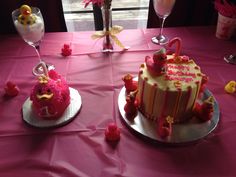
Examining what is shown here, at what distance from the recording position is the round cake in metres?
0.62

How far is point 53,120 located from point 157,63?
0.34 m

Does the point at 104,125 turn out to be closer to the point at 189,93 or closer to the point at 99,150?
the point at 99,150

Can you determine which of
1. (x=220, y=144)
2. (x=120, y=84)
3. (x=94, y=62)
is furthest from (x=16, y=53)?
(x=220, y=144)

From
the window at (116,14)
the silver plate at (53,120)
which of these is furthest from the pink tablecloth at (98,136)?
the window at (116,14)

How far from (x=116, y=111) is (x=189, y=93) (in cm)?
23

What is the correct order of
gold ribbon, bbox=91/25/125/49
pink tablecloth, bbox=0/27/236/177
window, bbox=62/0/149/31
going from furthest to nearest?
1. window, bbox=62/0/149/31
2. gold ribbon, bbox=91/25/125/49
3. pink tablecloth, bbox=0/27/236/177

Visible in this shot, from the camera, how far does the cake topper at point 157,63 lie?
2.02 ft

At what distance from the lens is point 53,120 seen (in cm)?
71

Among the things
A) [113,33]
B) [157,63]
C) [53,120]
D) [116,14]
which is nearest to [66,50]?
[113,33]

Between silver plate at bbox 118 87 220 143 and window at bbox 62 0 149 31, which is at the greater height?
silver plate at bbox 118 87 220 143

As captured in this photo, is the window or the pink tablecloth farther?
the window

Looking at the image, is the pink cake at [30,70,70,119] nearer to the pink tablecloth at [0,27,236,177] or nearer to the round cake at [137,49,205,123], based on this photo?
A: the pink tablecloth at [0,27,236,177]

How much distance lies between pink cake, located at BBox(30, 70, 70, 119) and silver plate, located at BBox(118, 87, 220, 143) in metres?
0.18

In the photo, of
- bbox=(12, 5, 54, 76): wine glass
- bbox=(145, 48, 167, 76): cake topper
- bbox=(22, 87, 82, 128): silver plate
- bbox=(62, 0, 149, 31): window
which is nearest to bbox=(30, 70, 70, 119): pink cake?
bbox=(22, 87, 82, 128): silver plate
